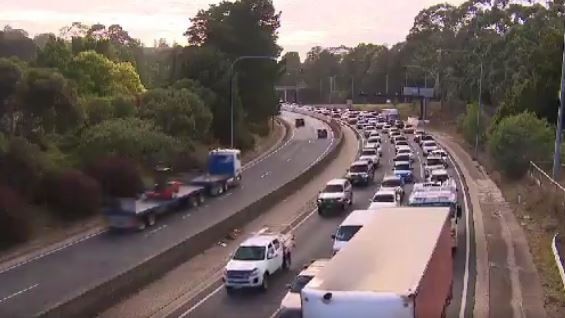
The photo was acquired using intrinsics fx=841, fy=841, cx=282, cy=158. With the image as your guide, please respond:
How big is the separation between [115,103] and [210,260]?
2994cm

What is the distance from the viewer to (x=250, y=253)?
26859 mm

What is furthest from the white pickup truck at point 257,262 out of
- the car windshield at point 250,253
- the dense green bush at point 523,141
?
the dense green bush at point 523,141

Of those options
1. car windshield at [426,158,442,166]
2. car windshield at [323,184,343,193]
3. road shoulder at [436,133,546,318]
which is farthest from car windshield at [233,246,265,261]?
car windshield at [426,158,442,166]

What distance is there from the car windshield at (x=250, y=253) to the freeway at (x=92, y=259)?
3.79 meters

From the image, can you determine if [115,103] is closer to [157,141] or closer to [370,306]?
[157,141]

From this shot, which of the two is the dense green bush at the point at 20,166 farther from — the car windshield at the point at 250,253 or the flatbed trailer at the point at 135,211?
the car windshield at the point at 250,253

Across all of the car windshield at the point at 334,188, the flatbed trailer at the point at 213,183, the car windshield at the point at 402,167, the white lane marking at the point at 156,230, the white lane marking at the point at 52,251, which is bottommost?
the white lane marking at the point at 52,251

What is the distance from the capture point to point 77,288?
92.4 feet

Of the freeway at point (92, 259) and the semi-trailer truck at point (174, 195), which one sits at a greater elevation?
the semi-trailer truck at point (174, 195)

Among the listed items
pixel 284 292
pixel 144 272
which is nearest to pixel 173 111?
pixel 144 272

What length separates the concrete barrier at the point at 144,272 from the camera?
21781 mm

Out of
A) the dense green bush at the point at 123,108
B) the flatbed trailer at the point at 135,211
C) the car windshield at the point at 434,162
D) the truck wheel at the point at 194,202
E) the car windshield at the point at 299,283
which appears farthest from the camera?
the dense green bush at the point at 123,108

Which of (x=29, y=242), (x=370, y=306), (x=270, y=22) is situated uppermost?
(x=270, y=22)

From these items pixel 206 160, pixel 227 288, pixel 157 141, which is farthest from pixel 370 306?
pixel 206 160
